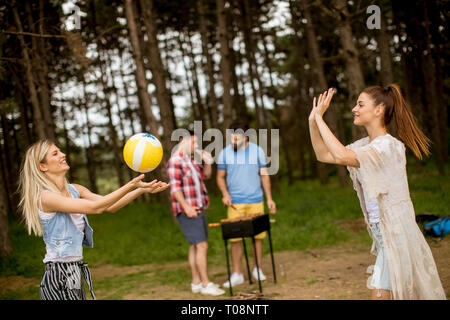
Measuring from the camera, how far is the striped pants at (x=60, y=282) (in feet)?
10.7

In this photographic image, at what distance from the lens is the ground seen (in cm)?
560

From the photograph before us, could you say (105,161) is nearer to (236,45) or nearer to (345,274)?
(236,45)

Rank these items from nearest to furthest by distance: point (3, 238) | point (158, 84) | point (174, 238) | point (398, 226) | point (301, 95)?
point (398, 226), point (3, 238), point (174, 238), point (158, 84), point (301, 95)

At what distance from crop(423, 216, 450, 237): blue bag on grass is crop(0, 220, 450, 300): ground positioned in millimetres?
237

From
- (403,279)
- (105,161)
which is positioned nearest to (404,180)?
(403,279)

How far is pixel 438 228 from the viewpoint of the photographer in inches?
205

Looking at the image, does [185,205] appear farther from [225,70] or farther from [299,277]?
[225,70]

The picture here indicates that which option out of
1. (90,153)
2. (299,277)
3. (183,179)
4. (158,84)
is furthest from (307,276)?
(90,153)

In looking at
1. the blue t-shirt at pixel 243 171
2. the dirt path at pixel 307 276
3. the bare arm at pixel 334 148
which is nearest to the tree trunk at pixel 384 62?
the dirt path at pixel 307 276

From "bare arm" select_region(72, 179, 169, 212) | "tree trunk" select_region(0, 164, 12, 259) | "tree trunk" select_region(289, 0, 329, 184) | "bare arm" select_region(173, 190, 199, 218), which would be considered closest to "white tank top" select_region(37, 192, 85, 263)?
"bare arm" select_region(72, 179, 169, 212)

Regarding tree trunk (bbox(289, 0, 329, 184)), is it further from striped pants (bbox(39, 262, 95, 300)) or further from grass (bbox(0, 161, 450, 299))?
striped pants (bbox(39, 262, 95, 300))

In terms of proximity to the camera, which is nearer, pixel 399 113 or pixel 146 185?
pixel 399 113

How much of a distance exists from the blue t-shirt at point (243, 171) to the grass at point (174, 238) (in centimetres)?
182

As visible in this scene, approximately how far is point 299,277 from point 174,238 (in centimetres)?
435
